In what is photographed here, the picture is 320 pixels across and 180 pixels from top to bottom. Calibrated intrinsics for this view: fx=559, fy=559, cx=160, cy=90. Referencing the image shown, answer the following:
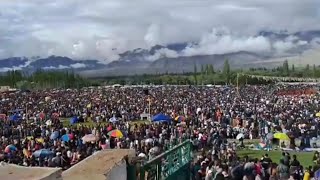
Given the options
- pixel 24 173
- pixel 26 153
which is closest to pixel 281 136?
pixel 26 153

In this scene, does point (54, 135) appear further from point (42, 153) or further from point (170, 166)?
point (170, 166)

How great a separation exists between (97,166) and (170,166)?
9.68ft

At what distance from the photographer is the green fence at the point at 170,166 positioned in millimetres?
8219

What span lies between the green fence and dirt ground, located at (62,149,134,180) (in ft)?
1.81

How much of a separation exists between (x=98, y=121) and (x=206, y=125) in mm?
11019

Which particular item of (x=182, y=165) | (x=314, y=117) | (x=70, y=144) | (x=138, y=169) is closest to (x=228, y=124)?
(x=314, y=117)

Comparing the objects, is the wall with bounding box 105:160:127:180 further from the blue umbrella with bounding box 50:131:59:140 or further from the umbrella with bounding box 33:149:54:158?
the blue umbrella with bounding box 50:131:59:140

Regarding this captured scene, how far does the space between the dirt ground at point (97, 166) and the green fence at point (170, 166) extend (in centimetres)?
55

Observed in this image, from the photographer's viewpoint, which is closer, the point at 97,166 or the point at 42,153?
the point at 97,166

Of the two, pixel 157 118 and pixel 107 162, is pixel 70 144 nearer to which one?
pixel 157 118

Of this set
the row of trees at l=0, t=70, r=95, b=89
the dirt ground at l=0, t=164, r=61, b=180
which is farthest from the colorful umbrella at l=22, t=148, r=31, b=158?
the row of trees at l=0, t=70, r=95, b=89

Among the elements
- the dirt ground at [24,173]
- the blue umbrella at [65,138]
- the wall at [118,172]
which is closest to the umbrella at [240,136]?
the blue umbrella at [65,138]

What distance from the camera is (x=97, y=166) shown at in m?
6.83

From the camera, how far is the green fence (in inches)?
324
